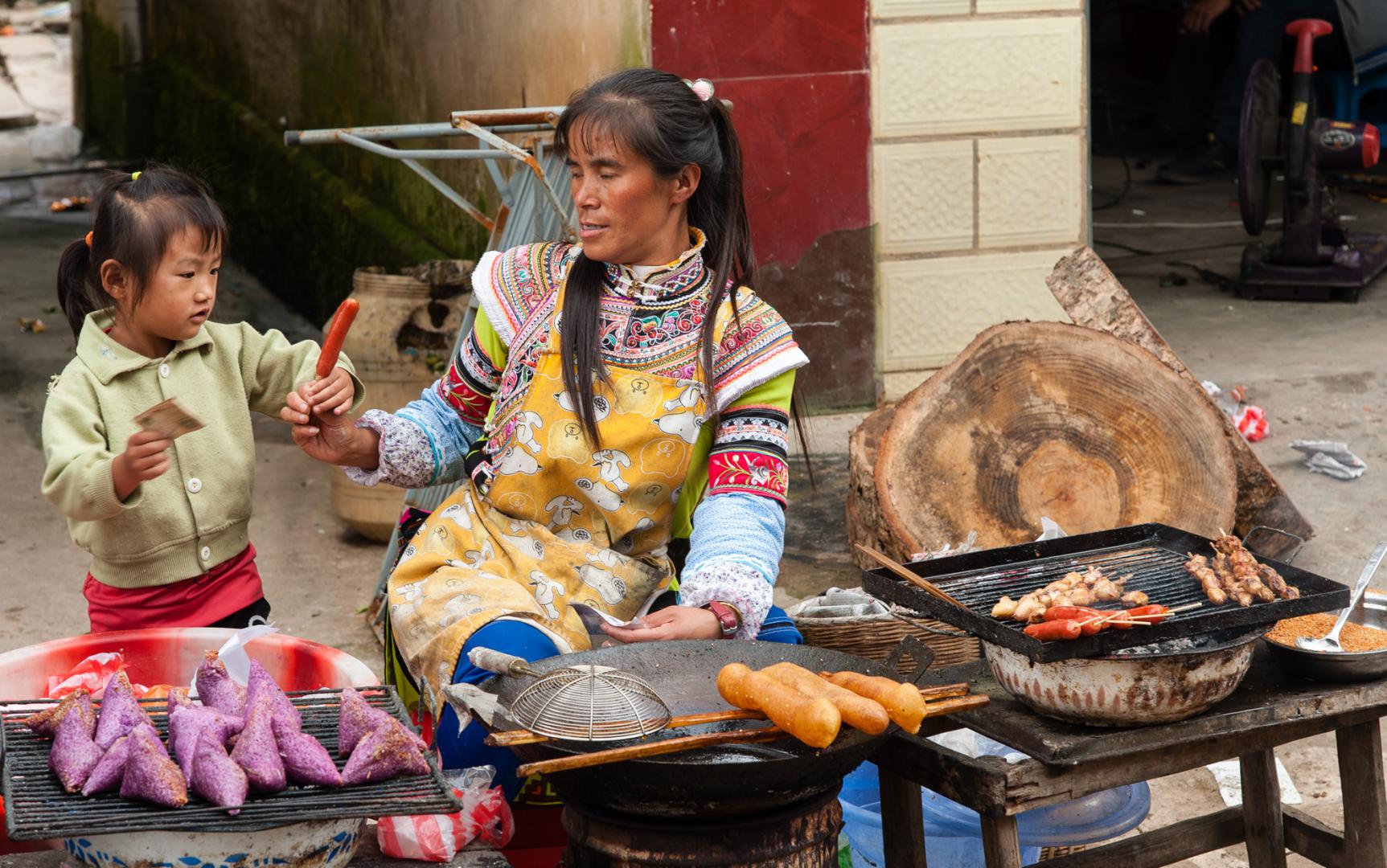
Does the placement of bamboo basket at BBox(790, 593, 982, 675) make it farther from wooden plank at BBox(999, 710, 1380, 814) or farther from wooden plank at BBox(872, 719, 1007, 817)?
wooden plank at BBox(999, 710, 1380, 814)

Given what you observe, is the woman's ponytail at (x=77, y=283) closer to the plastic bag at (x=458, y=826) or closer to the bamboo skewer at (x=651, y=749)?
the plastic bag at (x=458, y=826)

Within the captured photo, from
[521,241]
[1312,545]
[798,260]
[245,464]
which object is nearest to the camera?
[245,464]

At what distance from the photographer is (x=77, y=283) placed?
3.03 metres

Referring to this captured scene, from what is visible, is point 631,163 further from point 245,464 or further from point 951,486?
point 951,486

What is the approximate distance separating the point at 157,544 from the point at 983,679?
5.11ft

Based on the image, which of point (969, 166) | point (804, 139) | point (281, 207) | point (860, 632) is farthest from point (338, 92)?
point (860, 632)

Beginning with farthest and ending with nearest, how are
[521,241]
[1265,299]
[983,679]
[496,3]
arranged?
[1265,299]
[496,3]
[521,241]
[983,679]

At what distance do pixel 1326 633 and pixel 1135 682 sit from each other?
0.56m

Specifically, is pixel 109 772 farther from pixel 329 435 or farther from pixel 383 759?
pixel 329 435

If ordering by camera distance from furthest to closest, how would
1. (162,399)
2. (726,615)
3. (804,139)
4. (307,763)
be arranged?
(804,139) → (162,399) → (726,615) → (307,763)

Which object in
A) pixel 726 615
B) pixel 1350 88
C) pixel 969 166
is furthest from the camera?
pixel 1350 88

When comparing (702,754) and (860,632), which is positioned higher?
(702,754)

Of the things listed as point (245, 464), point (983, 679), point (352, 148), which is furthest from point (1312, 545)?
point (352, 148)

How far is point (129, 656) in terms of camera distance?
2.96 meters
